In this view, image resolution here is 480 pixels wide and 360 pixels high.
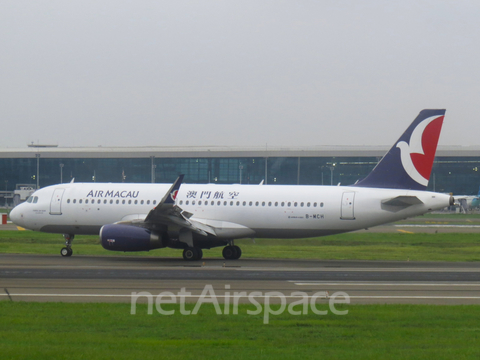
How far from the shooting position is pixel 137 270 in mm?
23234

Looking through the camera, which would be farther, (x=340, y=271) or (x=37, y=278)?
(x=340, y=271)

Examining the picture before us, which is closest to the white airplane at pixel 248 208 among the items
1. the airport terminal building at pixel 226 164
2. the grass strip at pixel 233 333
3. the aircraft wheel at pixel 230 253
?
the aircraft wheel at pixel 230 253

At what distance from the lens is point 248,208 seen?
95.3 feet

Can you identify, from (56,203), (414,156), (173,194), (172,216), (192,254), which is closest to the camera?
(173,194)

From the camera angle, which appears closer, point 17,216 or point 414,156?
point 414,156

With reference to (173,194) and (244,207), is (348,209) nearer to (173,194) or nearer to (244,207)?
(244,207)

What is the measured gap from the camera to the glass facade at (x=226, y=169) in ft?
327

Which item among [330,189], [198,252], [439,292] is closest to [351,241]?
[330,189]

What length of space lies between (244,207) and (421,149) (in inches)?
323

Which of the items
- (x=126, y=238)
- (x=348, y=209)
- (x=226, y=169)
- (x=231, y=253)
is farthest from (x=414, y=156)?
(x=226, y=169)

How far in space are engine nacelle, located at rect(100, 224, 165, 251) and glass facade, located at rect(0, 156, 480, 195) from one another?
233ft

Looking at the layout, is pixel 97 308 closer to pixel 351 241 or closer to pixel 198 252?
pixel 198 252

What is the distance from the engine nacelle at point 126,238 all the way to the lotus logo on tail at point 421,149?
11.4 meters

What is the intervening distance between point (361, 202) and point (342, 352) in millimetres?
18423
